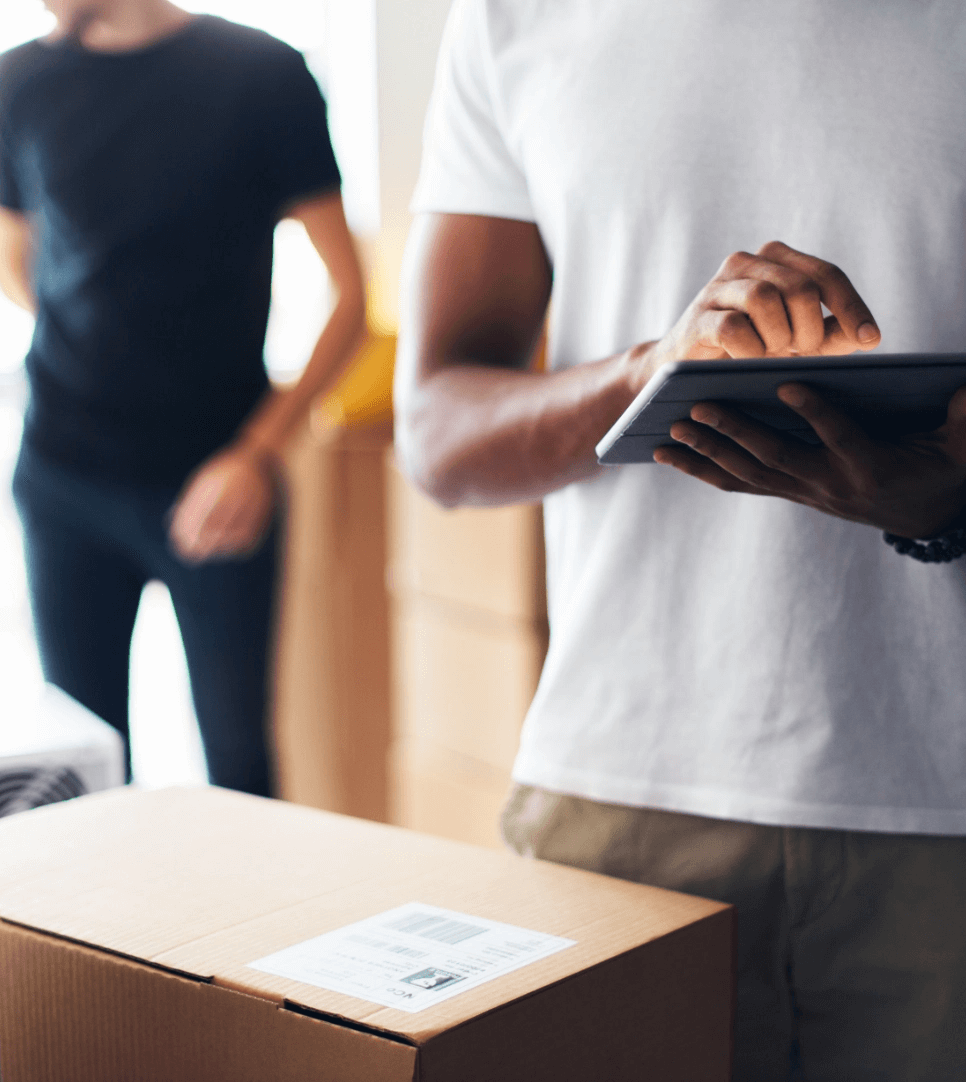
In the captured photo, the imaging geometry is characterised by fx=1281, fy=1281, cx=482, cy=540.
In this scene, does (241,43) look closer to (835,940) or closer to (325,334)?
(325,334)

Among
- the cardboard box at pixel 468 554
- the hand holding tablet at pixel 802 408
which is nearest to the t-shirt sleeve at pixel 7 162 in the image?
the cardboard box at pixel 468 554

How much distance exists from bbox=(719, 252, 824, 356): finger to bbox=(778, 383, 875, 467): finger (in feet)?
0.14

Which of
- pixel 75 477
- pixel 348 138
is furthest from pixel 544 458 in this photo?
pixel 348 138

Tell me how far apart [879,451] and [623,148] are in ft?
0.85

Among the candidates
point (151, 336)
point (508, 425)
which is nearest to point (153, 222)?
point (151, 336)

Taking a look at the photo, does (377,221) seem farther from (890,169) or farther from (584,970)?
(584,970)

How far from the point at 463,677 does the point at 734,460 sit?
5.36 feet

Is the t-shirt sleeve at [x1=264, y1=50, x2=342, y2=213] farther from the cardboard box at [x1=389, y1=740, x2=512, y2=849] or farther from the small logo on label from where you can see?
the small logo on label

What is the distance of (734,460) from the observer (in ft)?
1.97

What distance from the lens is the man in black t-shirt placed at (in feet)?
5.07

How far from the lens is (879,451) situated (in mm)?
600

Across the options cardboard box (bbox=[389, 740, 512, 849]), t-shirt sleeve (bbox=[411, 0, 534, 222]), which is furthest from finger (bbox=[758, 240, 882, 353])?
cardboard box (bbox=[389, 740, 512, 849])

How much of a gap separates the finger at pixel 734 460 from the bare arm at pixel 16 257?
4.34 feet

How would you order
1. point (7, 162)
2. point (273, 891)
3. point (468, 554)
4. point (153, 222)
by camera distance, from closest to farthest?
1. point (273, 891)
2. point (153, 222)
3. point (7, 162)
4. point (468, 554)
